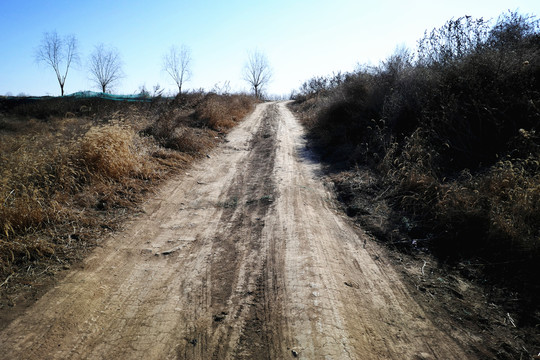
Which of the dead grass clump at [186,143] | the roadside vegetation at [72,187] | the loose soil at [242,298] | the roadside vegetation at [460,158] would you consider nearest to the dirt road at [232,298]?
the loose soil at [242,298]

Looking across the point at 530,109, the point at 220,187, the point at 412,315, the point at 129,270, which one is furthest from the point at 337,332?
the point at 530,109

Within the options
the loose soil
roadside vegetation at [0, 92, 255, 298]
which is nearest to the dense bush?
the loose soil

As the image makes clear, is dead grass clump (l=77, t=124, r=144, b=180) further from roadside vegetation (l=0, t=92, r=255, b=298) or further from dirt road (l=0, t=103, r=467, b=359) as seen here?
dirt road (l=0, t=103, r=467, b=359)

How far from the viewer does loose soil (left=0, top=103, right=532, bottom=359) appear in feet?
7.99

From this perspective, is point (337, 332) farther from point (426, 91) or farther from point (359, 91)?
point (359, 91)

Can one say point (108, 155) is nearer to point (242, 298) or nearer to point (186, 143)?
point (186, 143)

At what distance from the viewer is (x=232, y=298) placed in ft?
9.83

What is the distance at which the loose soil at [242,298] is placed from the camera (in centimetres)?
244

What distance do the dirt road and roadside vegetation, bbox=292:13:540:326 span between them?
98cm

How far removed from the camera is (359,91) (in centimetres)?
1026

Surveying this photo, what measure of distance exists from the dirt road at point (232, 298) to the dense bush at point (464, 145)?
1.25 metres

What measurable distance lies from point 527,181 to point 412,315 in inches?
106

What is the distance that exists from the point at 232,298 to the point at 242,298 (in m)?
0.10

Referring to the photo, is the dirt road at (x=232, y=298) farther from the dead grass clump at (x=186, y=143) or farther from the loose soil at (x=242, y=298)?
the dead grass clump at (x=186, y=143)
